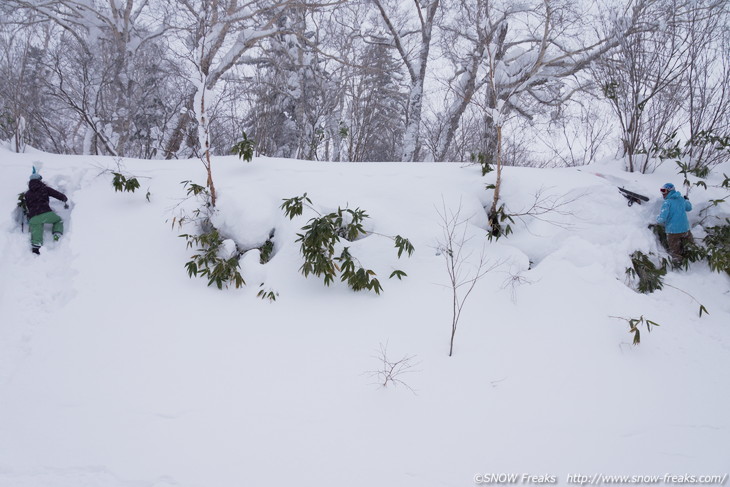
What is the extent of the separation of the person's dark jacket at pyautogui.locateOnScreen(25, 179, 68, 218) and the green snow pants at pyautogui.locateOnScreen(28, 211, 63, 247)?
97 mm

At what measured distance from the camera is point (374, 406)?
267 centimetres

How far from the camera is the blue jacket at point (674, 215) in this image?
434 centimetres

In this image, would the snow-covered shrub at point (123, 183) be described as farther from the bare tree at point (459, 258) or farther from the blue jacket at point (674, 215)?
the blue jacket at point (674, 215)

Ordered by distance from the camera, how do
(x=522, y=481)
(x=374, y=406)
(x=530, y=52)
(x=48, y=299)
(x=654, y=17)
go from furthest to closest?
(x=530, y=52) → (x=654, y=17) → (x=48, y=299) → (x=374, y=406) → (x=522, y=481)

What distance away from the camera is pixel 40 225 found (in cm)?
430

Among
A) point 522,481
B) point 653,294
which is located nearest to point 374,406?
point 522,481

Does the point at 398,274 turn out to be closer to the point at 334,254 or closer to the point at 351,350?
the point at 334,254

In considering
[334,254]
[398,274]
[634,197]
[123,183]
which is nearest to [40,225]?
[123,183]

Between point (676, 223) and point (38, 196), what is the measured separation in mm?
8648

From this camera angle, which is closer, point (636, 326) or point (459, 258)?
point (636, 326)

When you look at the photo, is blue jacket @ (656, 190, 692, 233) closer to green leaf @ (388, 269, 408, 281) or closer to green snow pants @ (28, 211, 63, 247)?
green leaf @ (388, 269, 408, 281)

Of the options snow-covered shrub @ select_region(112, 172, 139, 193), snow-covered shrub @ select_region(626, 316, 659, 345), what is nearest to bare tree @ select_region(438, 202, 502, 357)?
snow-covered shrub @ select_region(626, 316, 659, 345)

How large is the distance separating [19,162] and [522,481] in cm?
786

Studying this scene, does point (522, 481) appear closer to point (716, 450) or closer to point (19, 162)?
point (716, 450)
